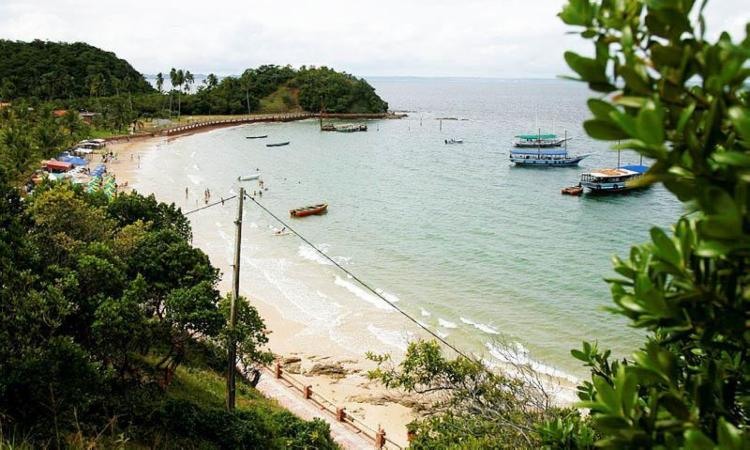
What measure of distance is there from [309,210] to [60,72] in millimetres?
81182

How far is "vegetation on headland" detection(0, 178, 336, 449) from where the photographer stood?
9.80 metres

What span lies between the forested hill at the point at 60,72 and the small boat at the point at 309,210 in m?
63.2

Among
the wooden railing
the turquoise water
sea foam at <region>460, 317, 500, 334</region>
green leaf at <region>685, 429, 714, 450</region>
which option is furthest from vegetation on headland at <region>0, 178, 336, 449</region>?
sea foam at <region>460, 317, 500, 334</region>

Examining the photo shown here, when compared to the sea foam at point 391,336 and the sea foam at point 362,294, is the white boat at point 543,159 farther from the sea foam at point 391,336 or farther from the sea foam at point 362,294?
the sea foam at point 391,336

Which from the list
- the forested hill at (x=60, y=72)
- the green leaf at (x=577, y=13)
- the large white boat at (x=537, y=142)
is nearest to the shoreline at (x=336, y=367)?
the green leaf at (x=577, y=13)

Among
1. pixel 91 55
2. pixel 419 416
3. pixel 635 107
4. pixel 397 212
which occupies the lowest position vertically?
pixel 419 416

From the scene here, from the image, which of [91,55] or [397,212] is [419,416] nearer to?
[397,212]

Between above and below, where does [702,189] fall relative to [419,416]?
above

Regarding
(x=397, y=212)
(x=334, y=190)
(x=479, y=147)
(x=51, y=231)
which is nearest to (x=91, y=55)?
(x=479, y=147)

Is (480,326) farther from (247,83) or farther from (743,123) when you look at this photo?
(247,83)

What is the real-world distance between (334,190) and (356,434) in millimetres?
36600

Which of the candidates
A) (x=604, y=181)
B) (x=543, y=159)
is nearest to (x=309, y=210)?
(x=604, y=181)

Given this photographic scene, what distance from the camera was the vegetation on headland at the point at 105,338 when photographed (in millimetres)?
9805

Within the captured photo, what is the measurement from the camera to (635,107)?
5.81 ft
